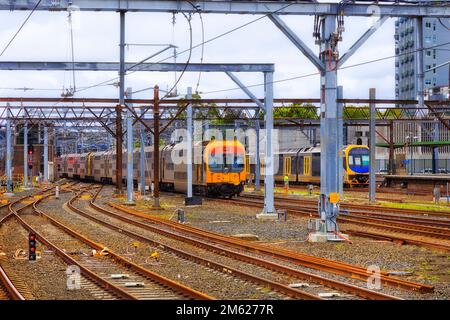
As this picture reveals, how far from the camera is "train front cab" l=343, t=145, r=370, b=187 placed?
5141 centimetres

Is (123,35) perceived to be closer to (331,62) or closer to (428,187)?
(331,62)

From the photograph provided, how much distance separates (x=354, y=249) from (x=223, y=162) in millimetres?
22290

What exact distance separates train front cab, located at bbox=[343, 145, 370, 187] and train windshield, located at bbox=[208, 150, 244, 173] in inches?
518

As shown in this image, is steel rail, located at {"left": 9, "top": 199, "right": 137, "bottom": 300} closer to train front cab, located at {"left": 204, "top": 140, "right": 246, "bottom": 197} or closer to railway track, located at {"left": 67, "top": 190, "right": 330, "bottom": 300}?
Result: railway track, located at {"left": 67, "top": 190, "right": 330, "bottom": 300}

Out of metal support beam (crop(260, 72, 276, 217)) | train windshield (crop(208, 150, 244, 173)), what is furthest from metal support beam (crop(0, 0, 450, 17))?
train windshield (crop(208, 150, 244, 173))

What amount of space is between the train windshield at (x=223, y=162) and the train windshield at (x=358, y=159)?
13367mm

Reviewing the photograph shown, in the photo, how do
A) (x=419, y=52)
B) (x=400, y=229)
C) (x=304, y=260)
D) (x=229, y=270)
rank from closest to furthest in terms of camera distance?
(x=229, y=270) → (x=304, y=260) → (x=419, y=52) → (x=400, y=229)

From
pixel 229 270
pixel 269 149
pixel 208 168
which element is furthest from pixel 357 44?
pixel 208 168

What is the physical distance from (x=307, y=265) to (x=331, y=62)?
658 centimetres

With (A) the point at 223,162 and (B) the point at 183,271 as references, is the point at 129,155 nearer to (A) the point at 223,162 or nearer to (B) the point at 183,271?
(A) the point at 223,162

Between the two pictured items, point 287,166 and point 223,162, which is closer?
point 223,162

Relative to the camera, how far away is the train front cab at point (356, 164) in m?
51.4

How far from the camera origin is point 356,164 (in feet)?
170

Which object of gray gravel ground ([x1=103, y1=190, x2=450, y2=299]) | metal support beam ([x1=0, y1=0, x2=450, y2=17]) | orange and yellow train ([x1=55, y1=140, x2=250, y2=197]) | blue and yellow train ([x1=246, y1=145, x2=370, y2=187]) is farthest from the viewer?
blue and yellow train ([x1=246, y1=145, x2=370, y2=187])
